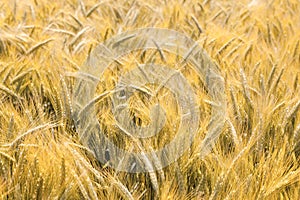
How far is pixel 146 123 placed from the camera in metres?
1.15

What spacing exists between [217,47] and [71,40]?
1.69ft

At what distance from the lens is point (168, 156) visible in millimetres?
984

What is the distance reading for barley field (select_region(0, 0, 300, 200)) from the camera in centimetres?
89

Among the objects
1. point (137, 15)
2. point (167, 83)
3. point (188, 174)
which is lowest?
point (188, 174)

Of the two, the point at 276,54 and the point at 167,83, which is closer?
the point at 167,83

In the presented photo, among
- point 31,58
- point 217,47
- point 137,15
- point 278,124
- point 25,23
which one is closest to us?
point 278,124

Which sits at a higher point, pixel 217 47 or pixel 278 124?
pixel 217 47

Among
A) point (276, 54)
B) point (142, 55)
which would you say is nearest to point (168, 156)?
point (142, 55)

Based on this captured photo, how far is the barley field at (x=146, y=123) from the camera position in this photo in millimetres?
890

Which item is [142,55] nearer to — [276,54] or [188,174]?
[276,54]

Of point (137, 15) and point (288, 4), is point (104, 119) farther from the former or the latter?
point (288, 4)

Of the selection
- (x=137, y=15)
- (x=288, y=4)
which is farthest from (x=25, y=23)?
(x=288, y=4)

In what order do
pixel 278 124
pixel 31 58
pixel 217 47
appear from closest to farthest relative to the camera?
1. pixel 278 124
2. pixel 31 58
3. pixel 217 47

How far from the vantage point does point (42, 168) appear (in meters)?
0.92
